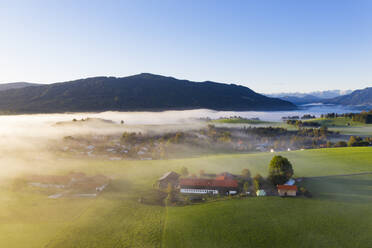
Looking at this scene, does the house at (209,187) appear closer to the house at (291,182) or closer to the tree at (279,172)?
the tree at (279,172)

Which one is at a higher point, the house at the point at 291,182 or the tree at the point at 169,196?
the house at the point at 291,182

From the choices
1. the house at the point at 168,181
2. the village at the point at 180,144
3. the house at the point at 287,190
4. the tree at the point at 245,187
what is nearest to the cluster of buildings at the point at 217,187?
the house at the point at 287,190

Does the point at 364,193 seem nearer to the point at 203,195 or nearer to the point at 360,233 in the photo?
the point at 360,233

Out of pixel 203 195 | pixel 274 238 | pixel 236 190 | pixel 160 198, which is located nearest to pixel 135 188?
pixel 160 198

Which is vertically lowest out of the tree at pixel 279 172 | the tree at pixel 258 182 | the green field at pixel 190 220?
the green field at pixel 190 220

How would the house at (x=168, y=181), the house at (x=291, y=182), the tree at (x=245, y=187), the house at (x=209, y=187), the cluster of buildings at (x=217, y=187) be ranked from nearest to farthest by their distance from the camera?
1. the cluster of buildings at (x=217, y=187)
2. the tree at (x=245, y=187)
3. the house at (x=209, y=187)
4. the house at (x=291, y=182)
5. the house at (x=168, y=181)

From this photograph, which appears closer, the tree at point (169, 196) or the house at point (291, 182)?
the tree at point (169, 196)

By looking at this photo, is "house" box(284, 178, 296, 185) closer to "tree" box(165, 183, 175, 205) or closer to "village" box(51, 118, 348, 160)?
"tree" box(165, 183, 175, 205)
